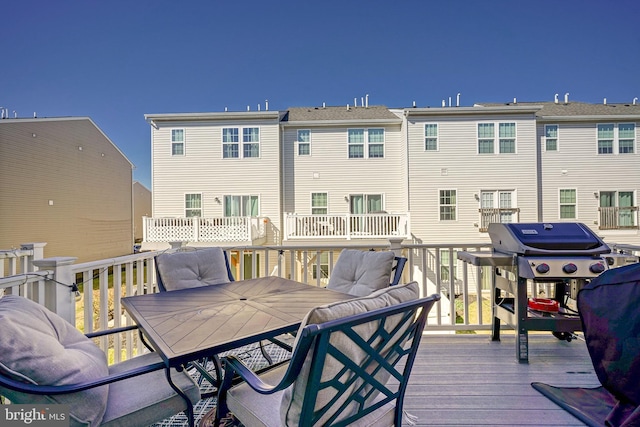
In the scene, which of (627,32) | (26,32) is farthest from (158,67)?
(627,32)

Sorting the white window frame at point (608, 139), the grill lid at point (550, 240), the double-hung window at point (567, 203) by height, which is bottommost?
the grill lid at point (550, 240)

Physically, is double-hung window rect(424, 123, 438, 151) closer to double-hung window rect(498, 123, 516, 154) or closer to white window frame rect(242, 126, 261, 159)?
double-hung window rect(498, 123, 516, 154)

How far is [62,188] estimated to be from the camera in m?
10.0

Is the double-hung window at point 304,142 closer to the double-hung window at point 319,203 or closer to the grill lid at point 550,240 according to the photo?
the double-hung window at point 319,203

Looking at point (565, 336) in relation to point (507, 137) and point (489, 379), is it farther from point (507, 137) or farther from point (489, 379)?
point (507, 137)

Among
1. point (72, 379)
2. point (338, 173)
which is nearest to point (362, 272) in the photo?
point (72, 379)

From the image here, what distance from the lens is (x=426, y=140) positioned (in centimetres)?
1020

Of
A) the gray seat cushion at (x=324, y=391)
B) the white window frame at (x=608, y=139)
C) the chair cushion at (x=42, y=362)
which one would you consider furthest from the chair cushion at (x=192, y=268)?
the white window frame at (x=608, y=139)

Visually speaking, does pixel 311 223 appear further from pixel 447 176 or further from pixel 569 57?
pixel 569 57

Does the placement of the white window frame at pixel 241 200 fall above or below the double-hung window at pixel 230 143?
below

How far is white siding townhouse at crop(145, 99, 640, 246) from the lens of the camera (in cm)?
990

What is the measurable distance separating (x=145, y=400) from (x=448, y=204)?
1034cm

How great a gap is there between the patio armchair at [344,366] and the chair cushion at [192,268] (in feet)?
5.26

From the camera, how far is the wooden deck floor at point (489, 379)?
1890 millimetres
